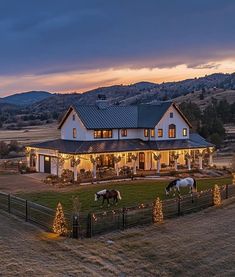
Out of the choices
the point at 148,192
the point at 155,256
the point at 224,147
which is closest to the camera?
the point at 155,256

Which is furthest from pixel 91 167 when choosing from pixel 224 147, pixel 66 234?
pixel 224 147

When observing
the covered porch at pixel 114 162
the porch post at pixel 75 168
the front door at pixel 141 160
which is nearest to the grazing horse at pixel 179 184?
the porch post at pixel 75 168

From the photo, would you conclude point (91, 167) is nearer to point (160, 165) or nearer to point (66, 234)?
point (160, 165)

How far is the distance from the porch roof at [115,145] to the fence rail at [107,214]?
12.9 meters

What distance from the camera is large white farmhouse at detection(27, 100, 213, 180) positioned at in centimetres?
4178

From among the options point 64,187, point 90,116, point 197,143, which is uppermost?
point 90,116

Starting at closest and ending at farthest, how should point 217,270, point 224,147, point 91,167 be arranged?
point 217,270 < point 91,167 < point 224,147

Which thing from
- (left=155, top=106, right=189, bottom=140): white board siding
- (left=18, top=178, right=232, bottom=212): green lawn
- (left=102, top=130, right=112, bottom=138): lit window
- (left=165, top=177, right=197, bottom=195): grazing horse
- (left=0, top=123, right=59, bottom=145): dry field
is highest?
(left=155, top=106, right=189, bottom=140): white board siding

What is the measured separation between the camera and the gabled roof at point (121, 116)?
43.9 meters

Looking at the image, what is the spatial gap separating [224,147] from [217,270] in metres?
59.8

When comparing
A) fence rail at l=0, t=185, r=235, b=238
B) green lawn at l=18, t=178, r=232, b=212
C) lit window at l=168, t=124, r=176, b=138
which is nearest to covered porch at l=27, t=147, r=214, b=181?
lit window at l=168, t=124, r=176, b=138

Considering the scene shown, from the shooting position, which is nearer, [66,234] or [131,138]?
[66,234]

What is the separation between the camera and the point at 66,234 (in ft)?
64.2

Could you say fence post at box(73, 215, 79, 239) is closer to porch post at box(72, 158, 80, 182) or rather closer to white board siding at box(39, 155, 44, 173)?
porch post at box(72, 158, 80, 182)
